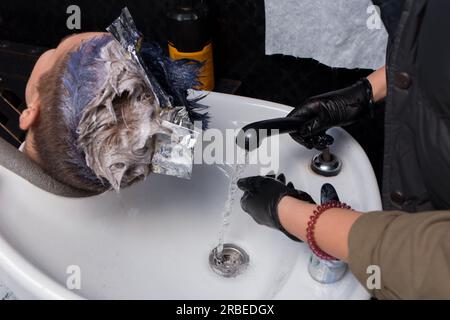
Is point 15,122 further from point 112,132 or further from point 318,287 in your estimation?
point 318,287

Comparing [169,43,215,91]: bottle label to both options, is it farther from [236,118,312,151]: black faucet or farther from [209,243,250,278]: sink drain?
[209,243,250,278]: sink drain

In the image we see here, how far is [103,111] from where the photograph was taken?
0.64 meters

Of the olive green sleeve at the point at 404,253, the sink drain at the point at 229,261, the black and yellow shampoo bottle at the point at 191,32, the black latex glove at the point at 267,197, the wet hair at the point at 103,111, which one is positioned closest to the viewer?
the olive green sleeve at the point at 404,253

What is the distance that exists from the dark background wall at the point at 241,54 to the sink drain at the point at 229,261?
51cm

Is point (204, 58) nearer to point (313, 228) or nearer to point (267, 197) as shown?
point (267, 197)

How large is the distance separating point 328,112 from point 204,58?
40 cm

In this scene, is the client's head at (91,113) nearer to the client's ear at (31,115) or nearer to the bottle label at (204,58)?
the client's ear at (31,115)

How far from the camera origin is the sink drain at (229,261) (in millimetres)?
859

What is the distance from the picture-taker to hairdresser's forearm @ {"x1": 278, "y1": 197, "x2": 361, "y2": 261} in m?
0.58

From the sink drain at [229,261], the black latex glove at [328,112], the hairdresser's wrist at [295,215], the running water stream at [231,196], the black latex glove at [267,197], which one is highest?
the black latex glove at [328,112]

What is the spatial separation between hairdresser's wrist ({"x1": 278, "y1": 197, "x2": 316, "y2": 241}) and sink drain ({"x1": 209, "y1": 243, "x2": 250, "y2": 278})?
196mm

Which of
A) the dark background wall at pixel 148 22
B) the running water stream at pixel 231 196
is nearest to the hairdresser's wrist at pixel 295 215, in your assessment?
the running water stream at pixel 231 196

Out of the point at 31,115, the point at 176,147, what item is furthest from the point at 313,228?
the point at 31,115

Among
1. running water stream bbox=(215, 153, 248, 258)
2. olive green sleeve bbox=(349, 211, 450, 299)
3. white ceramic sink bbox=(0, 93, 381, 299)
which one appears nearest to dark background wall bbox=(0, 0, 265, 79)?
white ceramic sink bbox=(0, 93, 381, 299)
